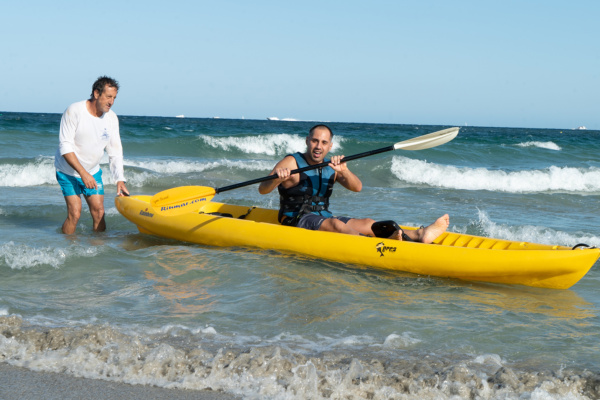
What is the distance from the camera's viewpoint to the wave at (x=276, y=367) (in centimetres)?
268

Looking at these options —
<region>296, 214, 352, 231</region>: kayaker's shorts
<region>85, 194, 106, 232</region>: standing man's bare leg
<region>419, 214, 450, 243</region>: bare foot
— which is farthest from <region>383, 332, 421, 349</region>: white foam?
<region>85, 194, 106, 232</region>: standing man's bare leg

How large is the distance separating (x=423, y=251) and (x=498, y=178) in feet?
32.9

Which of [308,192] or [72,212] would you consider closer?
[308,192]

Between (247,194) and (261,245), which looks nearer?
(261,245)

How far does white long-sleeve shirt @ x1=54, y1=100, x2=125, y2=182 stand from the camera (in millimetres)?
5207

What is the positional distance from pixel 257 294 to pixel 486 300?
5.21ft

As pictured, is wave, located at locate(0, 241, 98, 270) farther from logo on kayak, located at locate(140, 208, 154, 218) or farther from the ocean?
logo on kayak, located at locate(140, 208, 154, 218)

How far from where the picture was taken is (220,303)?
3.90 m

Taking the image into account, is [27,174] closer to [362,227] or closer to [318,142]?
[318,142]

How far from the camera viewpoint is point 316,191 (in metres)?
5.29

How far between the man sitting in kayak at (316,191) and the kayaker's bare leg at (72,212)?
1.75 m

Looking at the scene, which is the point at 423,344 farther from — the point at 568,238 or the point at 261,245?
the point at 568,238

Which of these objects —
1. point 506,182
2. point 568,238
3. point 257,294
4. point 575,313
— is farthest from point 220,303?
point 506,182

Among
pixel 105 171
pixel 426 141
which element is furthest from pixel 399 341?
pixel 105 171
